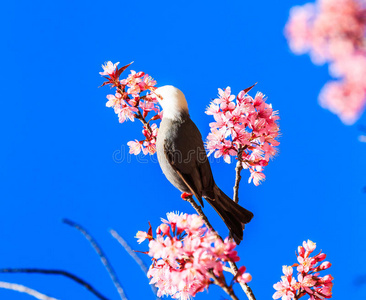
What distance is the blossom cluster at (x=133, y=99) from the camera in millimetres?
1883

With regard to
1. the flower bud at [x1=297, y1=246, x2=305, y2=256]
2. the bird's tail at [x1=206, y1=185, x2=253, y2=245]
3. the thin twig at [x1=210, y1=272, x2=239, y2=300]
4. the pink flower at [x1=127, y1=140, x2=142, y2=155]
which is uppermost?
the pink flower at [x1=127, y1=140, x2=142, y2=155]

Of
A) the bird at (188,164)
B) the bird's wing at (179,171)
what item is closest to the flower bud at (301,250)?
the bird at (188,164)

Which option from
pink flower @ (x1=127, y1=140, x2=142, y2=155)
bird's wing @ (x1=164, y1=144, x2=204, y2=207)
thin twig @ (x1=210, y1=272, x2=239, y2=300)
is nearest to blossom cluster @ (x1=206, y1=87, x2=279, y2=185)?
bird's wing @ (x1=164, y1=144, x2=204, y2=207)

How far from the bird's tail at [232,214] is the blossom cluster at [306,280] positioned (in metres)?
0.26

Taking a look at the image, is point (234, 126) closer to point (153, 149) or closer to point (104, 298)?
point (153, 149)

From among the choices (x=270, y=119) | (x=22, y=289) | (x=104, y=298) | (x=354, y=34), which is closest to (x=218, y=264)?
(x=104, y=298)

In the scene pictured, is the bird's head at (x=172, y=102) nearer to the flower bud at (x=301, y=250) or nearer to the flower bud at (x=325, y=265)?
the flower bud at (x=301, y=250)

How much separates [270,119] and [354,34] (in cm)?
84

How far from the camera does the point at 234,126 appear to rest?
5.63 ft

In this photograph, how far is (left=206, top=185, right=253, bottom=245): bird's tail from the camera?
1.79 m

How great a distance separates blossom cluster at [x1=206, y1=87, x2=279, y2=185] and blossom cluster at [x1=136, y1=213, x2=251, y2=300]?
0.55m

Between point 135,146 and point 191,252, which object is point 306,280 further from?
point 135,146

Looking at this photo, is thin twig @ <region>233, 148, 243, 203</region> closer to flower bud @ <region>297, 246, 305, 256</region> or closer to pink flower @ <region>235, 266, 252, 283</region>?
flower bud @ <region>297, 246, 305, 256</region>

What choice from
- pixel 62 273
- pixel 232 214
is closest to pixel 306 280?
pixel 232 214
